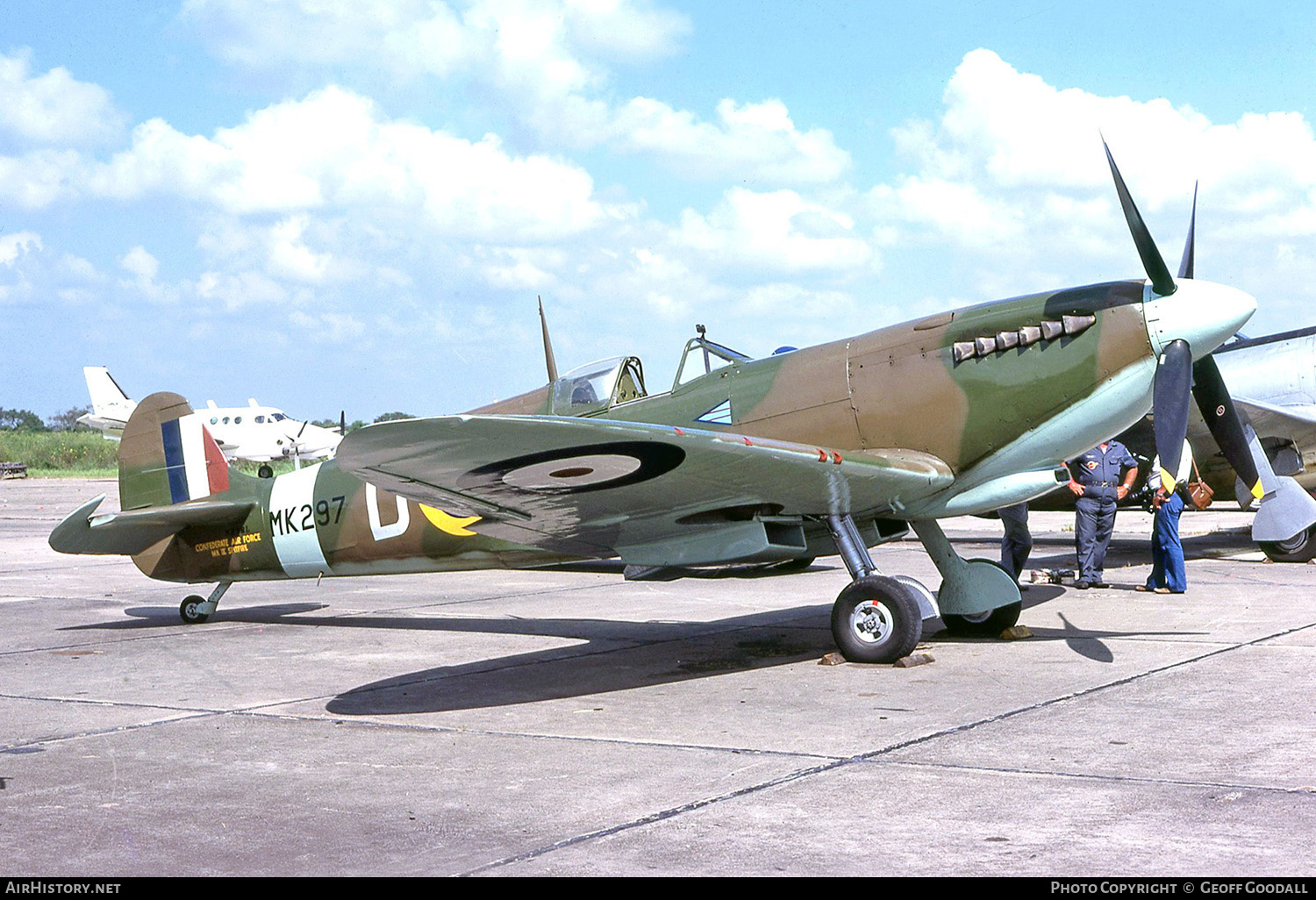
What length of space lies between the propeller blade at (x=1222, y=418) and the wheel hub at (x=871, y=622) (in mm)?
2731

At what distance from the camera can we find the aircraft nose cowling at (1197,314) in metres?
7.18

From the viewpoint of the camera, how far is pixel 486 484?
660cm

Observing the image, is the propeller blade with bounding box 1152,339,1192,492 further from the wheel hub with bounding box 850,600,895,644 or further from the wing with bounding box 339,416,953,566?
the wheel hub with bounding box 850,600,895,644

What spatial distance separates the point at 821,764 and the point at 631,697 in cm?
192

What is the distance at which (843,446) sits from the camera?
7852 millimetres

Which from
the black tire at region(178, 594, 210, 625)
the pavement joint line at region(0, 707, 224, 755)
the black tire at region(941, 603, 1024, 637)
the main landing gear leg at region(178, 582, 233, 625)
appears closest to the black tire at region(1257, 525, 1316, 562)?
the black tire at region(941, 603, 1024, 637)

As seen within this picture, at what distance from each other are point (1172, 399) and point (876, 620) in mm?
2053

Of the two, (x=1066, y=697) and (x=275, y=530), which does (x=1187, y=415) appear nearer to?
(x=1066, y=697)

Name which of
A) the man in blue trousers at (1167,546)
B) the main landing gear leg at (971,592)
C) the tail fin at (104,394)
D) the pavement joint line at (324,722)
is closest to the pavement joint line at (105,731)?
the pavement joint line at (324,722)

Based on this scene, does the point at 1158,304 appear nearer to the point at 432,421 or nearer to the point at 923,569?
the point at 432,421

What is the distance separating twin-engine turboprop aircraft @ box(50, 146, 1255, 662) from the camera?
6.34 metres

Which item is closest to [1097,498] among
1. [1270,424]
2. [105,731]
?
[1270,424]

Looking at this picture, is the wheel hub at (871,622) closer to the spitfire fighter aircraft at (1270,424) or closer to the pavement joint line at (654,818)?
the pavement joint line at (654,818)

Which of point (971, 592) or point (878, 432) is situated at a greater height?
point (878, 432)
